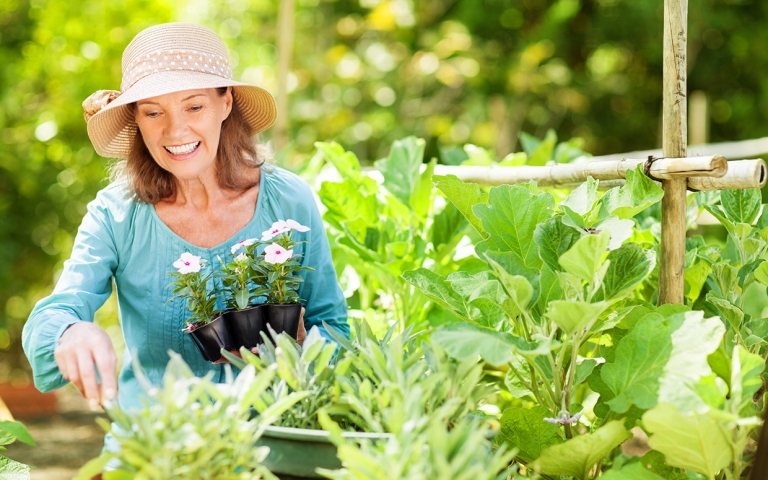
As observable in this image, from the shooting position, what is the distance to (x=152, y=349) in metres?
1.90

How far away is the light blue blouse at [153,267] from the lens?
6.00 ft

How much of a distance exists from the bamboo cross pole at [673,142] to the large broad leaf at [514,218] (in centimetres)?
24

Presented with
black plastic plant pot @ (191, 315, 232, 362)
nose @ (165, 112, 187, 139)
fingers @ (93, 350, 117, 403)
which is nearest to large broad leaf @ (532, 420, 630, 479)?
black plastic plant pot @ (191, 315, 232, 362)

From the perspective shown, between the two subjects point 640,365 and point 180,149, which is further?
point 180,149

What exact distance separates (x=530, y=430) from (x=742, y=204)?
2.09ft

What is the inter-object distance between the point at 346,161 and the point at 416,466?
66.6 inches

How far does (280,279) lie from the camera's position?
168 cm

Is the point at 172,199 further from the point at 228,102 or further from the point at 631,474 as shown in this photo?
the point at 631,474

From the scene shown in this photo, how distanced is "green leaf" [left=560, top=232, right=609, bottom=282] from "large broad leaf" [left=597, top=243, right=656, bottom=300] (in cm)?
12

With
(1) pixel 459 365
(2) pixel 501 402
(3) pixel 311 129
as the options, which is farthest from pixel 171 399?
(3) pixel 311 129

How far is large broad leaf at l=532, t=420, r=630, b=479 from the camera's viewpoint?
1442 mm

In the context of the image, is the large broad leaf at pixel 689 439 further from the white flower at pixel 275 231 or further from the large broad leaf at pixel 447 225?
the large broad leaf at pixel 447 225

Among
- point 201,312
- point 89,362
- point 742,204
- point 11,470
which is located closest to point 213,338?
point 201,312

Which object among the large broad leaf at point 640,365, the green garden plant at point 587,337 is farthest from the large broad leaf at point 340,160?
the large broad leaf at point 640,365
